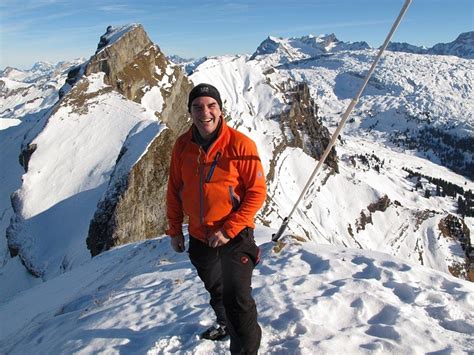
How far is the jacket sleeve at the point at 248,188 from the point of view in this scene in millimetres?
5930

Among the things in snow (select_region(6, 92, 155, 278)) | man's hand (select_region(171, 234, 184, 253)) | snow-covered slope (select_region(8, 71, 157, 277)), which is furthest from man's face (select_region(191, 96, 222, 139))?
snow-covered slope (select_region(8, 71, 157, 277))

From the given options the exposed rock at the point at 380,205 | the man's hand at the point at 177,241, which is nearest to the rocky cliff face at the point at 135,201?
the man's hand at the point at 177,241

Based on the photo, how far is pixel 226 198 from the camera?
238 inches

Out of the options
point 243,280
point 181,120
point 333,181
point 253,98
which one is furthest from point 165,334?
point 253,98

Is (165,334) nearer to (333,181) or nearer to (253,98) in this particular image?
(333,181)

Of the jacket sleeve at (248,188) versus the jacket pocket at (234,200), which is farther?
the jacket pocket at (234,200)

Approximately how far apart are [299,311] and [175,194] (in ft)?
10.6

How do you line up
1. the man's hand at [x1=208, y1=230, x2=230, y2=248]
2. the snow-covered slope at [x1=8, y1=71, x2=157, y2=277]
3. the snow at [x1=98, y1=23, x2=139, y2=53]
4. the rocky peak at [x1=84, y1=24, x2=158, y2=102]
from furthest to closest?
the snow at [x1=98, y1=23, x2=139, y2=53] < the rocky peak at [x1=84, y1=24, x2=158, y2=102] < the snow-covered slope at [x1=8, y1=71, x2=157, y2=277] < the man's hand at [x1=208, y1=230, x2=230, y2=248]

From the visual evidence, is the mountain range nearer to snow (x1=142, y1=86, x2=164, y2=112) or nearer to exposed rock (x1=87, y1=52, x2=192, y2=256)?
exposed rock (x1=87, y1=52, x2=192, y2=256)

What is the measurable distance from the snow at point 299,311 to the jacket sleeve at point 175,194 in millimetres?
2022

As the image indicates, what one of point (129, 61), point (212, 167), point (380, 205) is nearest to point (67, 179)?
point (129, 61)

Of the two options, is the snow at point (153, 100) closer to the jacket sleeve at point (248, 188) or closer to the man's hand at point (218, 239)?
the jacket sleeve at point (248, 188)

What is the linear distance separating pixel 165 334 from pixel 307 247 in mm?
5520

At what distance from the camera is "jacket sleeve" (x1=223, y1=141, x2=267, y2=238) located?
593 cm
